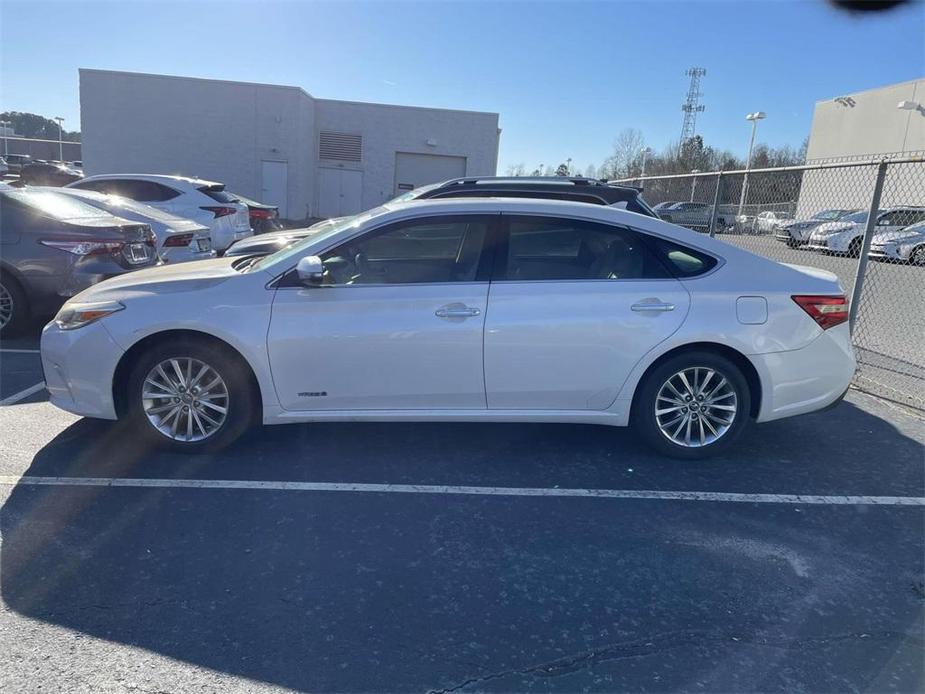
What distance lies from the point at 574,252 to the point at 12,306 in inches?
229

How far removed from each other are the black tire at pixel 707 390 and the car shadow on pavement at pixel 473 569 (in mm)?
124

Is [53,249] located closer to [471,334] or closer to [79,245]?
[79,245]

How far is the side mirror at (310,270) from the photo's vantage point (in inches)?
150

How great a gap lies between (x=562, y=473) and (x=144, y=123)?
2621 cm

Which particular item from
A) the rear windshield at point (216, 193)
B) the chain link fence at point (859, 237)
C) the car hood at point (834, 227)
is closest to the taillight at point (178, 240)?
the rear windshield at point (216, 193)

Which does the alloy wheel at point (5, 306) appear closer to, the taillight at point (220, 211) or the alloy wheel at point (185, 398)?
the alloy wheel at point (185, 398)

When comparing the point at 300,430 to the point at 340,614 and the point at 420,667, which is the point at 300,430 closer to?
the point at 340,614

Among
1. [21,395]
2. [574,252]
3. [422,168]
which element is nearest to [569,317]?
[574,252]

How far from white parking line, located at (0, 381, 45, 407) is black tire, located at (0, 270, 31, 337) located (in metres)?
1.64

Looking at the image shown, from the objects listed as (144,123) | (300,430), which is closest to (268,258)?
(300,430)

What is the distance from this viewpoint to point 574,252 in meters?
4.25

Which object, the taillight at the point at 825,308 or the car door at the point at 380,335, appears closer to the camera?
the car door at the point at 380,335

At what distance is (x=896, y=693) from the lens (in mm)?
2359

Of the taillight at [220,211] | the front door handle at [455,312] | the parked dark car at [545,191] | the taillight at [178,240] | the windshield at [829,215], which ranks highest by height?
the windshield at [829,215]
